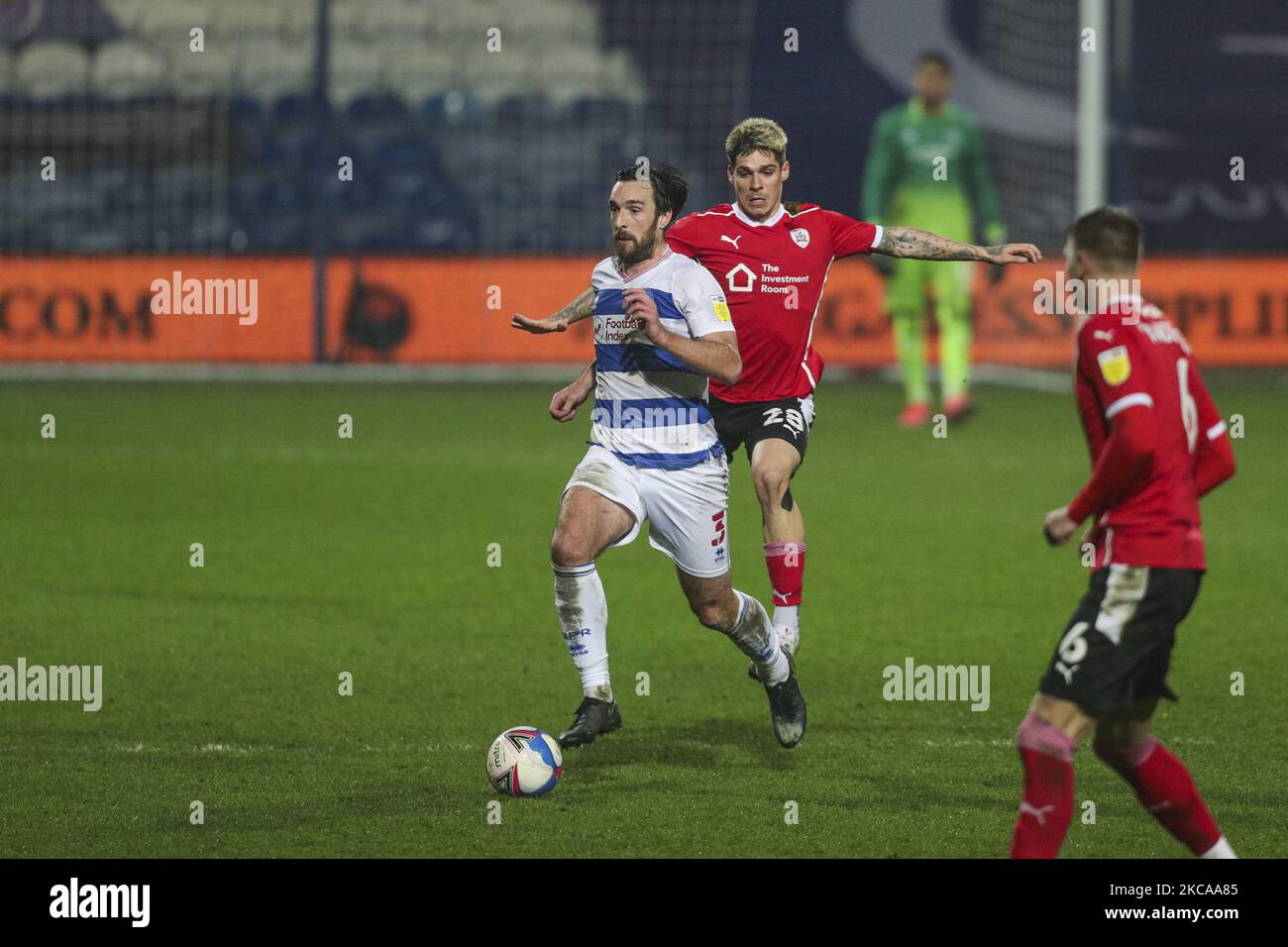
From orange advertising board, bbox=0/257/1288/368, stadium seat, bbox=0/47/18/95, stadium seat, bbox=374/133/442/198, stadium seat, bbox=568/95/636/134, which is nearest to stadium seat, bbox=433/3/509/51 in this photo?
stadium seat, bbox=568/95/636/134

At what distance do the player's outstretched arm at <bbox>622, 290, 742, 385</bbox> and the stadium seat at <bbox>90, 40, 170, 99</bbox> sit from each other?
728 inches

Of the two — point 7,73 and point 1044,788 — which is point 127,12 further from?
point 1044,788

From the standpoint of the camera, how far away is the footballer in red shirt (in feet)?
14.5

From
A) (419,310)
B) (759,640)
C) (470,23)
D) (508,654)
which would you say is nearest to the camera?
(759,640)

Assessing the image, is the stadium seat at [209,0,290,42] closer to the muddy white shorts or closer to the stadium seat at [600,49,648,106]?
the stadium seat at [600,49,648,106]

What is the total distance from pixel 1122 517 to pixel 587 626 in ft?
7.01

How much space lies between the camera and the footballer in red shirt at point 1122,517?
14.5 feet

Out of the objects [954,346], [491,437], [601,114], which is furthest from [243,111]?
[954,346]

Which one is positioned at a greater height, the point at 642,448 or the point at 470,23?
the point at 470,23

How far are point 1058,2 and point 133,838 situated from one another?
18.7 m

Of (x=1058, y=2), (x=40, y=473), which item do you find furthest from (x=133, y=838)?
(x=1058, y=2)
